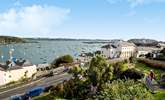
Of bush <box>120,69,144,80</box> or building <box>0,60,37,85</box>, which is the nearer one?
bush <box>120,69,144,80</box>

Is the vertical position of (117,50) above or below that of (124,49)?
below

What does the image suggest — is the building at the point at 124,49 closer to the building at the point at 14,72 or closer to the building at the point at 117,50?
the building at the point at 117,50

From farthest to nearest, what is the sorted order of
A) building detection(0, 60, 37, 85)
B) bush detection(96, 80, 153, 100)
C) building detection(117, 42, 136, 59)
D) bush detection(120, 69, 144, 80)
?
building detection(117, 42, 136, 59) < building detection(0, 60, 37, 85) < bush detection(120, 69, 144, 80) < bush detection(96, 80, 153, 100)

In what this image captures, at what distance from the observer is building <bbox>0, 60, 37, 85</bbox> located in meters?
73.5

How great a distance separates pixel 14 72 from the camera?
3059 inches

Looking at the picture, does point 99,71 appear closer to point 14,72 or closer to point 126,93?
point 126,93

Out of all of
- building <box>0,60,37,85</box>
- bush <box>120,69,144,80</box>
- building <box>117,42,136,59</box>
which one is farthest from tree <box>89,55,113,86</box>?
building <box>117,42,136,59</box>

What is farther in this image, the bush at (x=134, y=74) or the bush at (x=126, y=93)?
the bush at (x=134, y=74)

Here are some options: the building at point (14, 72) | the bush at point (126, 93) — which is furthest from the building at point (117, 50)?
the bush at point (126, 93)

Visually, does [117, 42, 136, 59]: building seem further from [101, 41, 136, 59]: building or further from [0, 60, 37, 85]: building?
[0, 60, 37, 85]: building

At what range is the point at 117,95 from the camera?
19812mm

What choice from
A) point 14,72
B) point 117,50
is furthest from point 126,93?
point 117,50

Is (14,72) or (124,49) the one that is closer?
(14,72)

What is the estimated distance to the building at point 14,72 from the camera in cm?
7350
